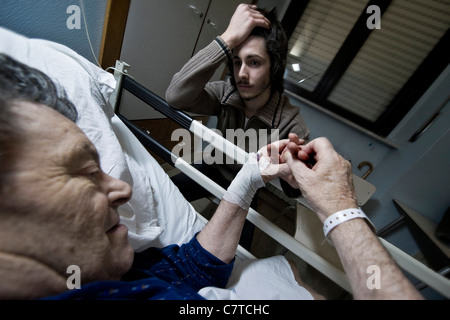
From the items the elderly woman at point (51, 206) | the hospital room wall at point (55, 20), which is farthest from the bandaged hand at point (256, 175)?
the hospital room wall at point (55, 20)

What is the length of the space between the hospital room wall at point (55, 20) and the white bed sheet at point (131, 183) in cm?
15

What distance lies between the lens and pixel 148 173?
0.83 m

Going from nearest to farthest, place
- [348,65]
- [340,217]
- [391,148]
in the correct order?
[340,217], [391,148], [348,65]

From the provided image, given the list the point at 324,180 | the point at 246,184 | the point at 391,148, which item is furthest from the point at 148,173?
the point at 391,148

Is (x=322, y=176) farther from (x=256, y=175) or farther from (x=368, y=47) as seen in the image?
(x=368, y=47)

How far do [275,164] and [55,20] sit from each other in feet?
3.65

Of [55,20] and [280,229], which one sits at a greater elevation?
[55,20]

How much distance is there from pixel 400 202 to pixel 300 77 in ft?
5.38

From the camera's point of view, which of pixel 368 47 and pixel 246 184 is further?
pixel 368 47

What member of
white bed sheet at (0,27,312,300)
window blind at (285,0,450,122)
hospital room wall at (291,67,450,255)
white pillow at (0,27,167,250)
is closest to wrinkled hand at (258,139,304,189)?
white bed sheet at (0,27,312,300)

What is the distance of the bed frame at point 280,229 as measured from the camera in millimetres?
480

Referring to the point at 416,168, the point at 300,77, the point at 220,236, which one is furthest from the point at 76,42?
the point at 416,168

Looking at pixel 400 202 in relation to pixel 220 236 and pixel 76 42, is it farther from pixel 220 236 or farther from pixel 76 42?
pixel 76 42

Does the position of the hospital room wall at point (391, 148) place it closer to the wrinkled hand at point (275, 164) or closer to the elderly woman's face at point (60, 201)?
the elderly woman's face at point (60, 201)
